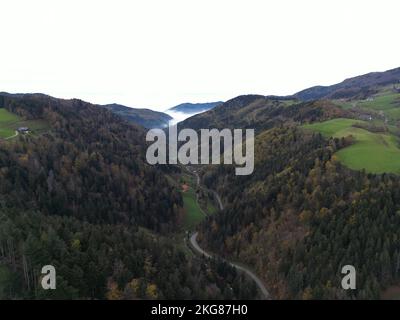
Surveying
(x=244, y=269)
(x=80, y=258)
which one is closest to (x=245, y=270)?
(x=244, y=269)

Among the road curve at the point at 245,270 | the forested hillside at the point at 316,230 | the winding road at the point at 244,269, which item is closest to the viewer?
the forested hillside at the point at 316,230

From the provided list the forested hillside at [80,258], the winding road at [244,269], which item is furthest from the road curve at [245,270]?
the forested hillside at [80,258]

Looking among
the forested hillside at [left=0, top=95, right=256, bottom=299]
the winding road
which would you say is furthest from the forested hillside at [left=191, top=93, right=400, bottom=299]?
the forested hillside at [left=0, top=95, right=256, bottom=299]

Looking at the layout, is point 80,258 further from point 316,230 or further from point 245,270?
point 316,230

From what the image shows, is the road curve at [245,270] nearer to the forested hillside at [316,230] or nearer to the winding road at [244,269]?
the winding road at [244,269]

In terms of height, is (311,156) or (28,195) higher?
(311,156)

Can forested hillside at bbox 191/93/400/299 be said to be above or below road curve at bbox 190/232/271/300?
above

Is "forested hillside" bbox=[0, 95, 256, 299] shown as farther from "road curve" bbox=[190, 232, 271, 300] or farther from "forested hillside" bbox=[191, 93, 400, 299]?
"forested hillside" bbox=[191, 93, 400, 299]

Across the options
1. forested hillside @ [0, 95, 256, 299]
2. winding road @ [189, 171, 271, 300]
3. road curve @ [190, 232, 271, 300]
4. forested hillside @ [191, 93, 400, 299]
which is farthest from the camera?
winding road @ [189, 171, 271, 300]
